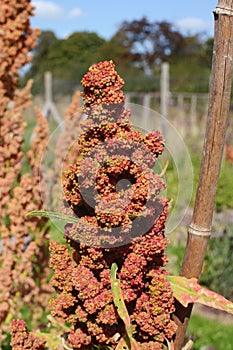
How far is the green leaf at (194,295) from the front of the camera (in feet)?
3.63

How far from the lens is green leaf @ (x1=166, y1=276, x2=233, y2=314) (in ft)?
3.63

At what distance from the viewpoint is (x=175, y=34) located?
27.6 meters

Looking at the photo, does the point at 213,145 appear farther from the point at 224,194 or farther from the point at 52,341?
the point at 224,194

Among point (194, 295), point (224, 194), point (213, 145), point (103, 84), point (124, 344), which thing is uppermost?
point (103, 84)

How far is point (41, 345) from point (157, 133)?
58 cm

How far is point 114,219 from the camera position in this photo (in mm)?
1018

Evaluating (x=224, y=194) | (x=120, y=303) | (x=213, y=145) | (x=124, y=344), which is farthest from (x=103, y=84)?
(x=224, y=194)

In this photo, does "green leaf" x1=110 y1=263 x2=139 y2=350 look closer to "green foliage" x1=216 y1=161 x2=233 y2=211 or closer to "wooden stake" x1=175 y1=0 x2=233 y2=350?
"wooden stake" x1=175 y1=0 x2=233 y2=350

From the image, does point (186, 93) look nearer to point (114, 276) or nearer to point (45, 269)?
point (45, 269)

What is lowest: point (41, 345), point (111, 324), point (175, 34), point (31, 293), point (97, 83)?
point (31, 293)

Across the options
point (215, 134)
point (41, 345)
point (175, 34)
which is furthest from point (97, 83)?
point (175, 34)

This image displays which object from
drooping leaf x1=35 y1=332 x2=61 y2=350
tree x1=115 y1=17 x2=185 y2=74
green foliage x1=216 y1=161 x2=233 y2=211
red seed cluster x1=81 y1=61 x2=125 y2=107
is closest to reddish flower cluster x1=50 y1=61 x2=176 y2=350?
red seed cluster x1=81 y1=61 x2=125 y2=107

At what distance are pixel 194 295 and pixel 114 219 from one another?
0.26m

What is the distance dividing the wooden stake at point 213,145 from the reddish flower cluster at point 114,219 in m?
0.09
